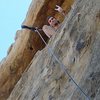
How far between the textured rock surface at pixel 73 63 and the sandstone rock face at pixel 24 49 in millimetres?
5350

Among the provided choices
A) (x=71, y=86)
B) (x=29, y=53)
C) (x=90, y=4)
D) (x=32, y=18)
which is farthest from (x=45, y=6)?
(x=71, y=86)

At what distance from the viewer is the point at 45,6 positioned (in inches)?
719

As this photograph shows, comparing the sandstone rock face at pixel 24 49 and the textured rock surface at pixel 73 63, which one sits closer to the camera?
the textured rock surface at pixel 73 63

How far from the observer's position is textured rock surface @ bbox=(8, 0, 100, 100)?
8.12m

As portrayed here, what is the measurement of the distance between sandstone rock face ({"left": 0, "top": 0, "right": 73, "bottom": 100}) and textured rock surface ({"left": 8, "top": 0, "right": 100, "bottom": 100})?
17.6 feet

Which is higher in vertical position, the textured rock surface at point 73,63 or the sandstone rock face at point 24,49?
the textured rock surface at point 73,63

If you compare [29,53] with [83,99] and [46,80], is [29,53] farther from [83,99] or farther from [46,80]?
[83,99]

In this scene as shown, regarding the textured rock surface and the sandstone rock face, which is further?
the sandstone rock face

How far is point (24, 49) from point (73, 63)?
8.47 m

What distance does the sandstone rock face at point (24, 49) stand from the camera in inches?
677

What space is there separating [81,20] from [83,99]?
2.74 meters

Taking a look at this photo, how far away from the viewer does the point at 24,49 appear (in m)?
17.6

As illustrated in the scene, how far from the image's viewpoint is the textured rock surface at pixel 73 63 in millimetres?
8125

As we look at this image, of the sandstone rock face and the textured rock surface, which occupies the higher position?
the textured rock surface
